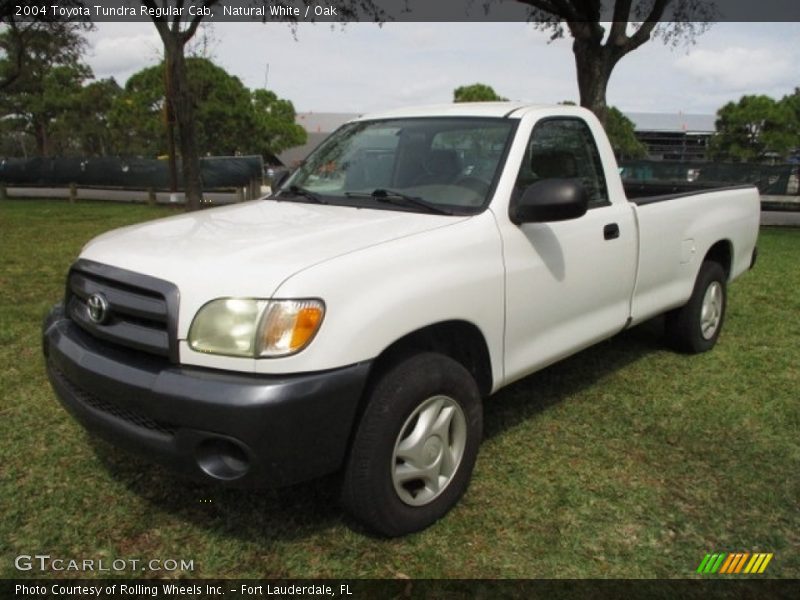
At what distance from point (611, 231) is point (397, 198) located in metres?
1.27

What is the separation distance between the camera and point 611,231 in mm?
3777

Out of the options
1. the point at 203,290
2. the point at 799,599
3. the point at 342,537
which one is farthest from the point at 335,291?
the point at 799,599

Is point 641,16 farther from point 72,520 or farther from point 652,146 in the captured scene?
point 652,146

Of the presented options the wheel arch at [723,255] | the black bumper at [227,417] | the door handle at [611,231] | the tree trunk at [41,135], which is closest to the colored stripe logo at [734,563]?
the black bumper at [227,417]

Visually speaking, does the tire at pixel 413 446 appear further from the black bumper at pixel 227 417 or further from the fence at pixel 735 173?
the fence at pixel 735 173

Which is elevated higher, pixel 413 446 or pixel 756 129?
pixel 756 129

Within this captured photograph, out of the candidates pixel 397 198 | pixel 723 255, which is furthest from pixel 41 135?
pixel 397 198

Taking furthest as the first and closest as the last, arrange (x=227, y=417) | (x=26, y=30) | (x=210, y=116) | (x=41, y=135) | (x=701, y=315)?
(x=41, y=135)
(x=210, y=116)
(x=26, y=30)
(x=701, y=315)
(x=227, y=417)

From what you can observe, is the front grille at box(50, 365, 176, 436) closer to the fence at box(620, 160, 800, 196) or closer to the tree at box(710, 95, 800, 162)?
the fence at box(620, 160, 800, 196)

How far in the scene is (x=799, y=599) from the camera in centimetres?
250

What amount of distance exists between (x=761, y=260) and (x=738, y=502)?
25.4ft

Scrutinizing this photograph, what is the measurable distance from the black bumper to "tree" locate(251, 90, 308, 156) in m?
45.4

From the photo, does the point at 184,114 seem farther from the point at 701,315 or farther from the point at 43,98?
the point at 43,98

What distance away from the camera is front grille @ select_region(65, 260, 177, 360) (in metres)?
2.43
